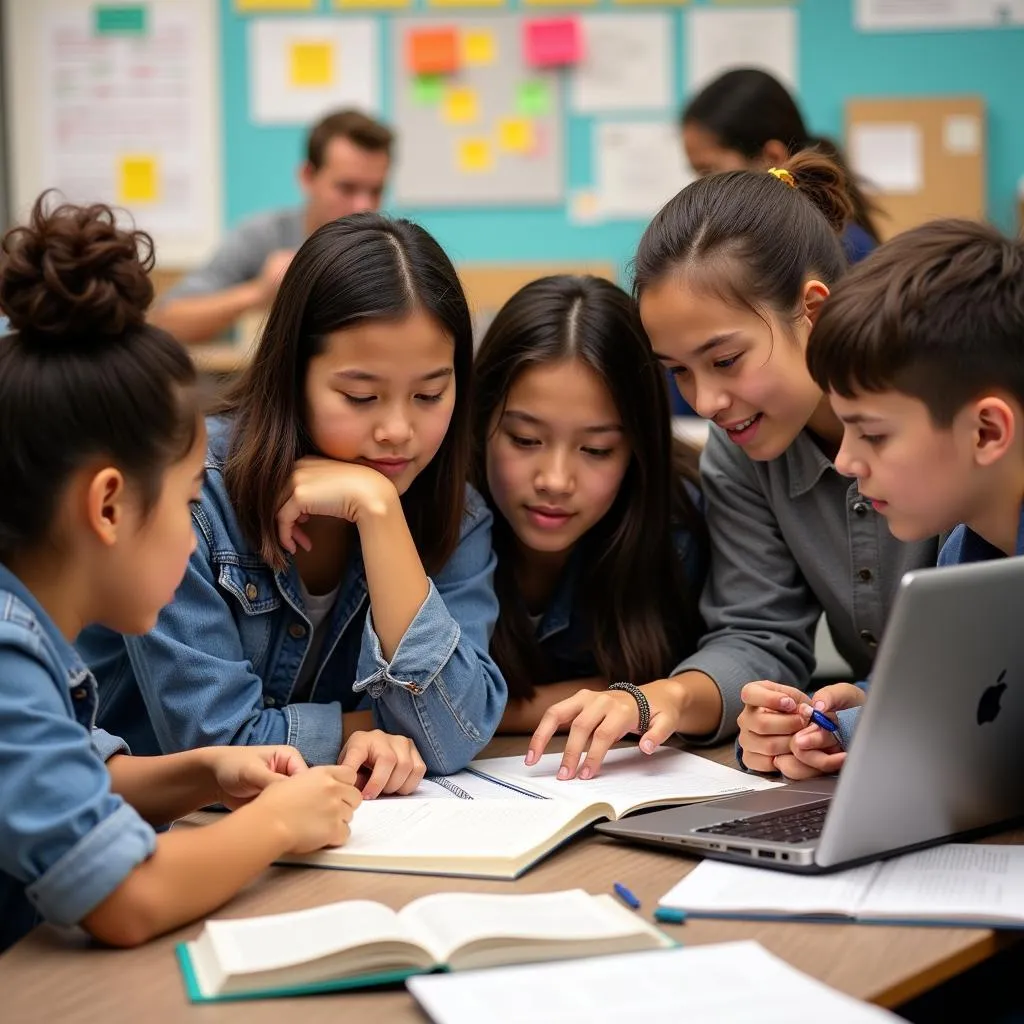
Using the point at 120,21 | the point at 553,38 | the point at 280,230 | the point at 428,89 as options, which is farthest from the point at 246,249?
the point at 553,38

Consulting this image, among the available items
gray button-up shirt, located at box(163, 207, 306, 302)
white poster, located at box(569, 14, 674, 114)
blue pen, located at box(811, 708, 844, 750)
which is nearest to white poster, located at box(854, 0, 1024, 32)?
white poster, located at box(569, 14, 674, 114)

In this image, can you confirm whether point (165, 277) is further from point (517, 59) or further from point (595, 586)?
point (595, 586)

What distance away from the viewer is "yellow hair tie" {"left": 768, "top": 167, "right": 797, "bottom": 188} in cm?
164

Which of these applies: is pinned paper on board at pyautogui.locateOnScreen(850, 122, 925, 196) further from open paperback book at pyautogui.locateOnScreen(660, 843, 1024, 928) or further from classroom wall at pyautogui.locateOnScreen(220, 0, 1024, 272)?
open paperback book at pyautogui.locateOnScreen(660, 843, 1024, 928)

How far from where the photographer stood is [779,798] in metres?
1.24

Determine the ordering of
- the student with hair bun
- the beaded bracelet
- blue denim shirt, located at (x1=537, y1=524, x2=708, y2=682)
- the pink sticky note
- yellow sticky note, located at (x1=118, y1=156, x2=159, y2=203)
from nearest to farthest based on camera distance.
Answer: the beaded bracelet
the student with hair bun
blue denim shirt, located at (x1=537, y1=524, x2=708, y2=682)
the pink sticky note
yellow sticky note, located at (x1=118, y1=156, x2=159, y2=203)

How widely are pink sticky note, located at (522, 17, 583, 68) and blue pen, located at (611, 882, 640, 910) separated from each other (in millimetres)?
3692

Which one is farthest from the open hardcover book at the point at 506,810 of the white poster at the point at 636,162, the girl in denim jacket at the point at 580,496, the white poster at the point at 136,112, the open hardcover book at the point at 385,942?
the white poster at the point at 136,112

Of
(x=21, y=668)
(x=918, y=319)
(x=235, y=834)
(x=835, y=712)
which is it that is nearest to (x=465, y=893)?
(x=235, y=834)

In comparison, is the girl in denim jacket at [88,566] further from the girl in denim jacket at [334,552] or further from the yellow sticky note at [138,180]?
the yellow sticky note at [138,180]

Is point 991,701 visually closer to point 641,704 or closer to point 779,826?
point 779,826

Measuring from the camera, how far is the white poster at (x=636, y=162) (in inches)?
172

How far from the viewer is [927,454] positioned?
3.98 feet

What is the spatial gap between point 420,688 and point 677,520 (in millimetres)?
515
